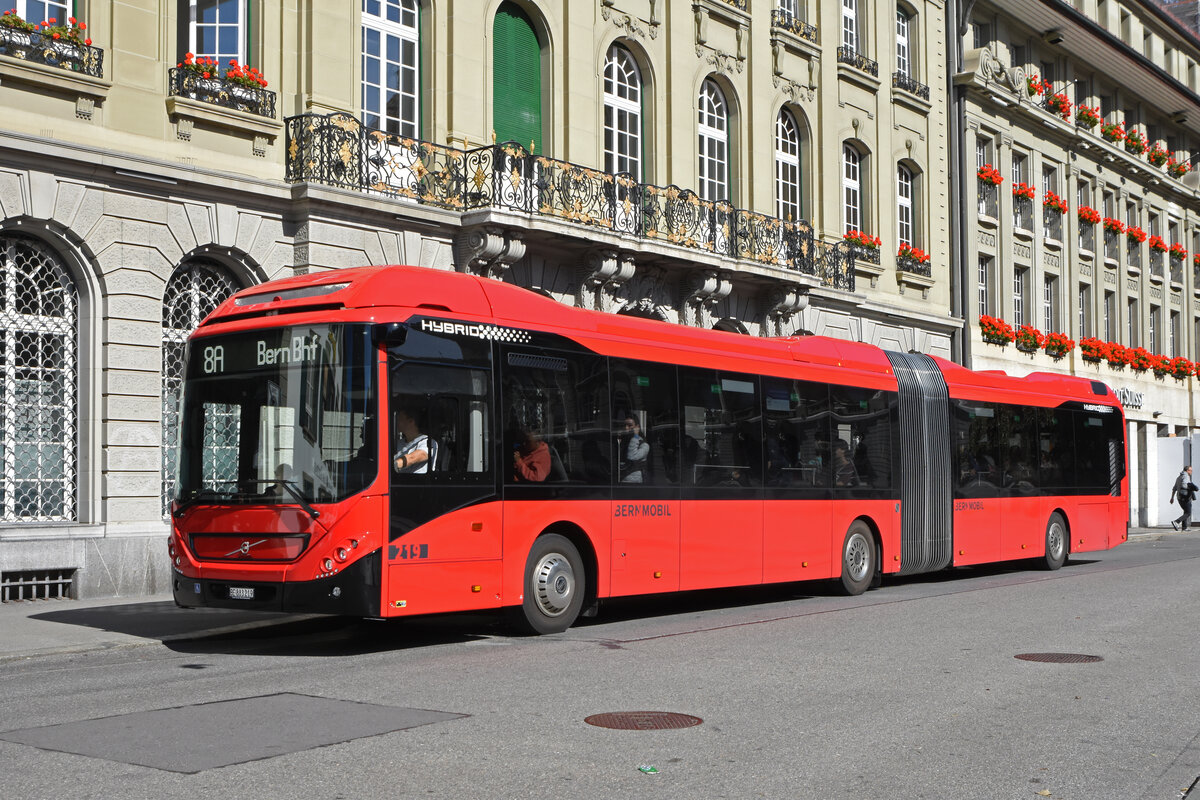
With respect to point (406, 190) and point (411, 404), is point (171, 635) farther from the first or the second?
point (406, 190)

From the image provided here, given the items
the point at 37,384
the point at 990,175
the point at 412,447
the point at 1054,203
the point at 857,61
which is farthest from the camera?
the point at 1054,203

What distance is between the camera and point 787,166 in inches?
1165

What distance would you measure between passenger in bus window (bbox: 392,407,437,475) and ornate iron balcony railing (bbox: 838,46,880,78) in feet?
70.8

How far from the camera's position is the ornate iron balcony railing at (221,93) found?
57.6 ft

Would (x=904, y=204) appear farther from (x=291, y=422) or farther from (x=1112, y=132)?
(x=291, y=422)

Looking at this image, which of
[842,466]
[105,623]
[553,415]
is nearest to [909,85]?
[842,466]

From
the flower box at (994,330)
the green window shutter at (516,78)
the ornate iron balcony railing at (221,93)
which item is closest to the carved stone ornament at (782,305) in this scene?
the green window shutter at (516,78)

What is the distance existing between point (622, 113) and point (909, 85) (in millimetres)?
10931

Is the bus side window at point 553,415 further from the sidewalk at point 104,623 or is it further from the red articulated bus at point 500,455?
the sidewalk at point 104,623

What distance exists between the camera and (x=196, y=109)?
57.8 feet

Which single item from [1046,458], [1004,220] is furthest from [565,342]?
[1004,220]

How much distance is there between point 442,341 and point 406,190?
28.3 ft

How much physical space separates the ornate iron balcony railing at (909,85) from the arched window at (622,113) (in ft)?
32.0

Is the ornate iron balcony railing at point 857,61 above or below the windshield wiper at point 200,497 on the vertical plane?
above
